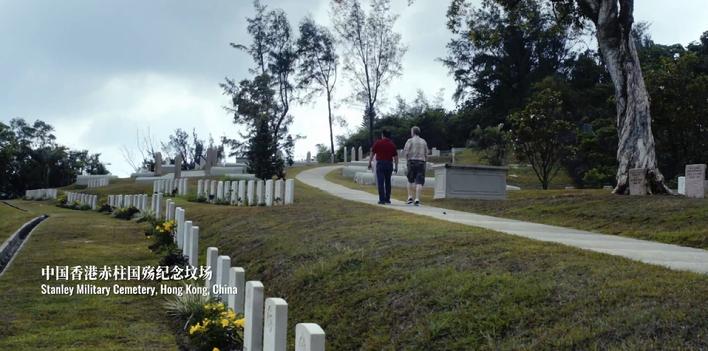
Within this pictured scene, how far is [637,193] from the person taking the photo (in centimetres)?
1666

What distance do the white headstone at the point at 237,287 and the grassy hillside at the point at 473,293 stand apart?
678 millimetres

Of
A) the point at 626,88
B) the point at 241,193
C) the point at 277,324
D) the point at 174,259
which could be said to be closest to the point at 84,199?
the point at 241,193

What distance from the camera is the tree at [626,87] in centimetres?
1731

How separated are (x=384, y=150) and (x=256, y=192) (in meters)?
3.80

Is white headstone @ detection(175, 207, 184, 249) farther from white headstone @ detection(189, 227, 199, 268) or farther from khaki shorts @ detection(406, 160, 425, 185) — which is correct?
khaki shorts @ detection(406, 160, 425, 185)

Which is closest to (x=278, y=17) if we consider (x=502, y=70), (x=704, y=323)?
(x=502, y=70)

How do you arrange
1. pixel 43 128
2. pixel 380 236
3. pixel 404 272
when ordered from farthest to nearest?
pixel 43 128
pixel 380 236
pixel 404 272

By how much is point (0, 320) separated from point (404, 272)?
166 inches

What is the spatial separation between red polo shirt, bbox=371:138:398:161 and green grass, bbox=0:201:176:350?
5511 mm

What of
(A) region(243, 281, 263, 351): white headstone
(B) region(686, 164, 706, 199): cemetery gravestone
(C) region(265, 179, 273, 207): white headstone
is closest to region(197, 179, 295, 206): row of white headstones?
(C) region(265, 179, 273, 207): white headstone

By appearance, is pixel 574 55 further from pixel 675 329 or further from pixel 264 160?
pixel 675 329

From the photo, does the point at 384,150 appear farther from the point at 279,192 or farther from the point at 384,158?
the point at 279,192

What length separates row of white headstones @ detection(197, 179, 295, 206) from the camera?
16391 millimetres

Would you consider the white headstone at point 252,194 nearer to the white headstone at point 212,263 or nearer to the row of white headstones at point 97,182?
the white headstone at point 212,263
